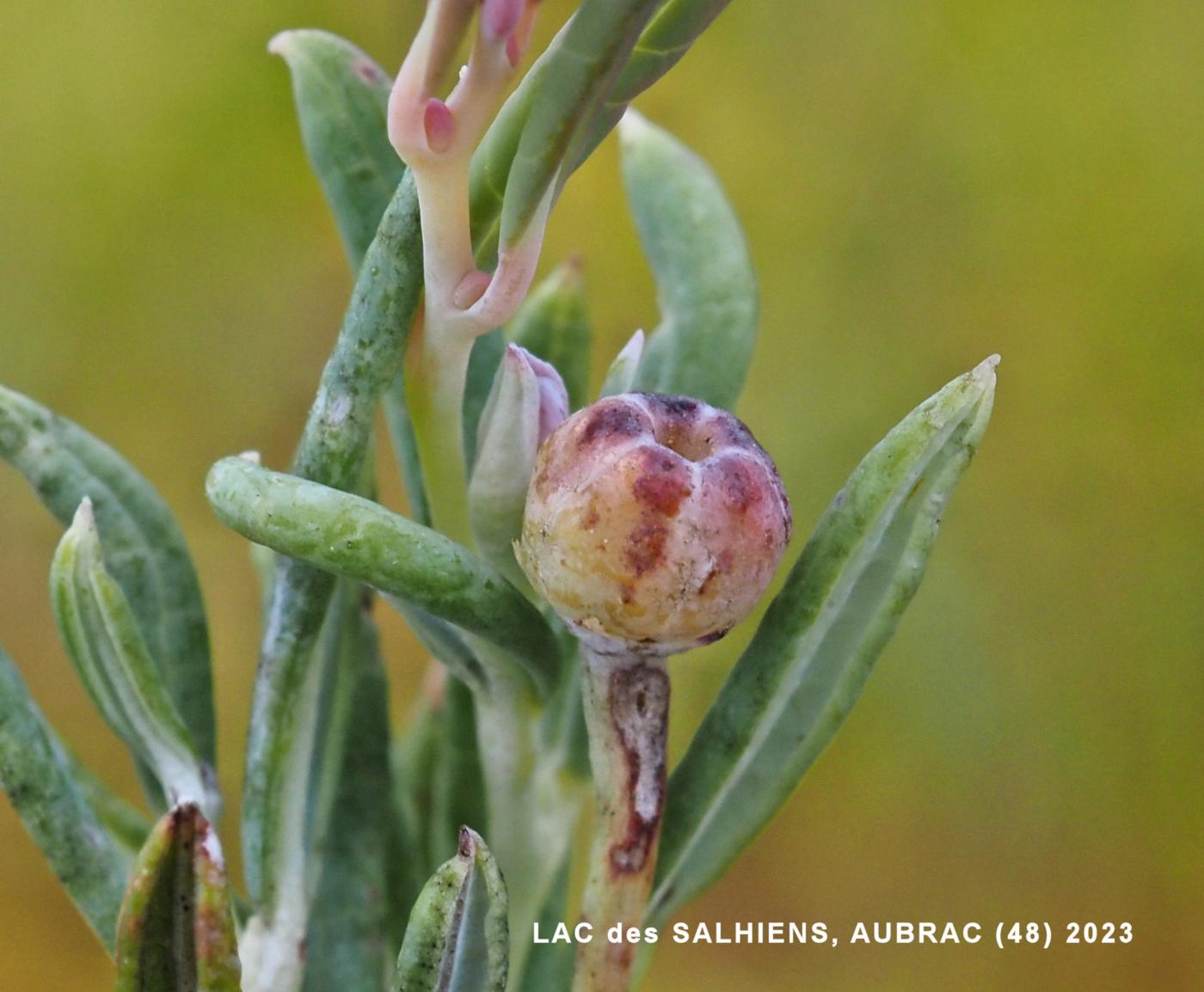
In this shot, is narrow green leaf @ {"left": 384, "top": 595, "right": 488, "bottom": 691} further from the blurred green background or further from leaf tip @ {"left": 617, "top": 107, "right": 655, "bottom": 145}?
the blurred green background

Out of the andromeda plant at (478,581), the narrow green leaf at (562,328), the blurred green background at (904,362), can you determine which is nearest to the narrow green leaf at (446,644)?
the andromeda plant at (478,581)

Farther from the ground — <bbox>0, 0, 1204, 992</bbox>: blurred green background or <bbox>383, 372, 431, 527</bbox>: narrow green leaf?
<bbox>0, 0, 1204, 992</bbox>: blurred green background

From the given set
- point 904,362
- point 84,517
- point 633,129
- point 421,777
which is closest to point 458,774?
point 421,777

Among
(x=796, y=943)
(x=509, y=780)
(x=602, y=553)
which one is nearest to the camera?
(x=602, y=553)

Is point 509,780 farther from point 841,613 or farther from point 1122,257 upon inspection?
point 1122,257

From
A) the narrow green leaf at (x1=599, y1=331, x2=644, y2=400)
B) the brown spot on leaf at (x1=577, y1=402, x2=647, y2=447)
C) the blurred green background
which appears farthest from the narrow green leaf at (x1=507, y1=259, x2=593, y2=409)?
the blurred green background

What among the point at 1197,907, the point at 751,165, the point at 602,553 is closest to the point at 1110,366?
the point at 751,165

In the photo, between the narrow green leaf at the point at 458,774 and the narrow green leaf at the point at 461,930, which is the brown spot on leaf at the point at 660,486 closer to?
the narrow green leaf at the point at 461,930
